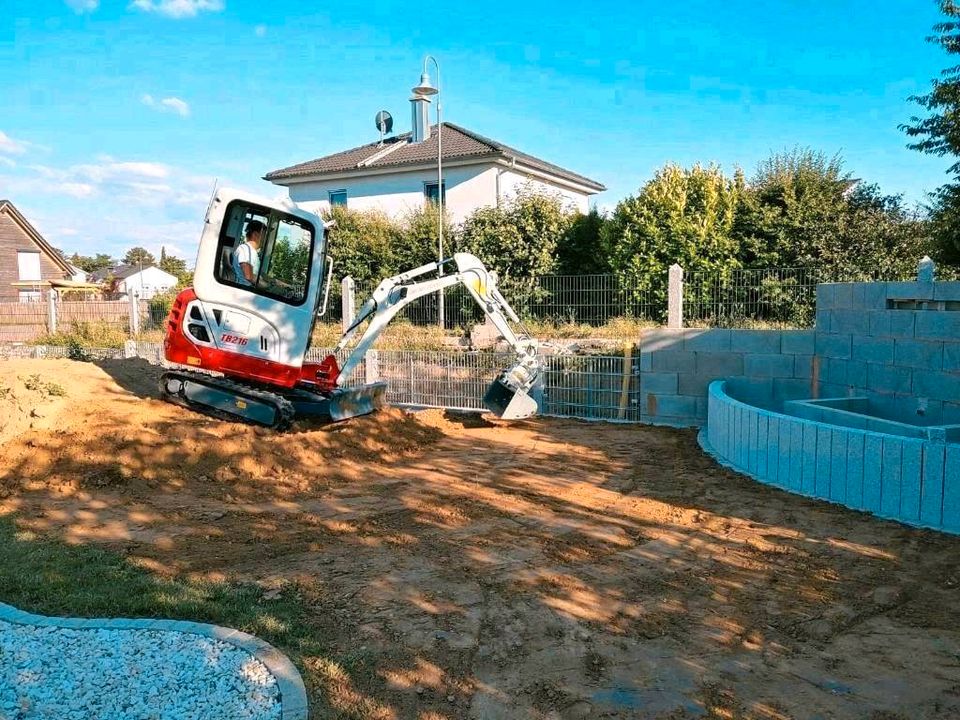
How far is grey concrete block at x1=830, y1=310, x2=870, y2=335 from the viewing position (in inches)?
392

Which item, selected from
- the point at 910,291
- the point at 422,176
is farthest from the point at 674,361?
the point at 422,176

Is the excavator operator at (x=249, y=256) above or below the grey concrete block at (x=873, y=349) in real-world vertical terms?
above

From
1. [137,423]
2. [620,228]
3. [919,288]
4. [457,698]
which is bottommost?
[457,698]

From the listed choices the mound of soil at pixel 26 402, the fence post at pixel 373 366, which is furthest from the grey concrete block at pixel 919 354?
the mound of soil at pixel 26 402

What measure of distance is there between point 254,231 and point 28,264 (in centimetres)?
3933

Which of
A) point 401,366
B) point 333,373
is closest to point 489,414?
point 401,366

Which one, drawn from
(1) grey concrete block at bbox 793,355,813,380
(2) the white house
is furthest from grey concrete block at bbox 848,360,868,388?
(2) the white house

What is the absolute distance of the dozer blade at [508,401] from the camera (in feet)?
39.0

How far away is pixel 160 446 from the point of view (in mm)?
9000

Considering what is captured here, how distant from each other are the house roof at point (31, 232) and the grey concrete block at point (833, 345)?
43.7 meters

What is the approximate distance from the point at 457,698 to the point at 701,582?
7.83 ft

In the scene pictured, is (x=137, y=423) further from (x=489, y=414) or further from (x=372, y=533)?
(x=489, y=414)

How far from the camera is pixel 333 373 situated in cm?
Result: 1173

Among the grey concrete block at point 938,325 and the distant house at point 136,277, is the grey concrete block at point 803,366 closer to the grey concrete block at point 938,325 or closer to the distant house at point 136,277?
the grey concrete block at point 938,325
